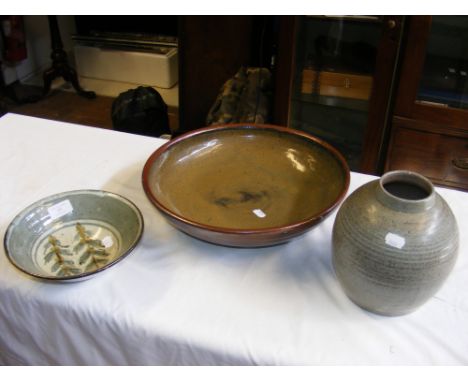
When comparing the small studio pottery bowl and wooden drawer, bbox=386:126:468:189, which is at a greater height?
the small studio pottery bowl

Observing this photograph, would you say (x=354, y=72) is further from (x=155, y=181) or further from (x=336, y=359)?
(x=336, y=359)

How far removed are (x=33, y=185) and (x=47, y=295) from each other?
311mm

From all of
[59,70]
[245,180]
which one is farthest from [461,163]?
[59,70]

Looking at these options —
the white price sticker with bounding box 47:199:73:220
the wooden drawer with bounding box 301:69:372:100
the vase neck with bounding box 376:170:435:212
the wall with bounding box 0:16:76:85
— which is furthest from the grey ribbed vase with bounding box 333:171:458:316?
the wall with bounding box 0:16:76:85

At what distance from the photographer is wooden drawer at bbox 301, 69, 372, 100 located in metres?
1.62

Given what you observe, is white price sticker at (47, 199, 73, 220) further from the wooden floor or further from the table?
the wooden floor

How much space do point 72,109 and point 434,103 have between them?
1731mm

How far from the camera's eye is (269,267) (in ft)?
2.45

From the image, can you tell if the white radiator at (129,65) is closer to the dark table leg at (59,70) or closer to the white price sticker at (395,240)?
the dark table leg at (59,70)

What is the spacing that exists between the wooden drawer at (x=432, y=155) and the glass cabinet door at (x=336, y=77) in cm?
13

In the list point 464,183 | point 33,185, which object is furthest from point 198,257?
point 464,183

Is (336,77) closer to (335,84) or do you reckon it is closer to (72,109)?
(335,84)

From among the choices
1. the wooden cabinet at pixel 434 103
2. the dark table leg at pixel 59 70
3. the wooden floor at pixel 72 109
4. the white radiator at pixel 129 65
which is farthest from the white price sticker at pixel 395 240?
the dark table leg at pixel 59 70

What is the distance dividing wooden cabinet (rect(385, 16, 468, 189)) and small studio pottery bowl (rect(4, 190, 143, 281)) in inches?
40.5
